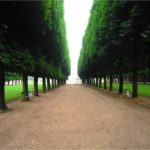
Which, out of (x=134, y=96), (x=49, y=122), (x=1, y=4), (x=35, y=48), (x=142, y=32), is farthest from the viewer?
(x=134, y=96)

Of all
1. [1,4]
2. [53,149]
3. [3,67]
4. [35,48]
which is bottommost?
[53,149]

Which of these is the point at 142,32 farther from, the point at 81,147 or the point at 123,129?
the point at 81,147

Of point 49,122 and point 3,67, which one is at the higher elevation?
point 3,67

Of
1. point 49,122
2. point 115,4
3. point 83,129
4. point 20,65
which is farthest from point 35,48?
point 83,129

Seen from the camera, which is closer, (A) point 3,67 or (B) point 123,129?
(B) point 123,129

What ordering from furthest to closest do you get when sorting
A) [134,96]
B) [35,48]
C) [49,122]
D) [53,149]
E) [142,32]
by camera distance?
[134,96], [35,48], [142,32], [49,122], [53,149]

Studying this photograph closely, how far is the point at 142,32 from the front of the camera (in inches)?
839

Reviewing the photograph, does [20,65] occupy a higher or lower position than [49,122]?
higher

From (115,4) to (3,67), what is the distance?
10578 mm

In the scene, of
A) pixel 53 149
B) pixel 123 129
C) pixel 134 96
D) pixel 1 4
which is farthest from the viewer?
pixel 134 96

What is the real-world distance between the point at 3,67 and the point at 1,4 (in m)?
3.51

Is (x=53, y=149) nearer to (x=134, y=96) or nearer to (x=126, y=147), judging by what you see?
(x=126, y=147)

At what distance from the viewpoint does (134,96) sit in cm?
2622

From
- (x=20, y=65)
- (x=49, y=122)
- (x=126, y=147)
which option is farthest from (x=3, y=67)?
(x=126, y=147)
